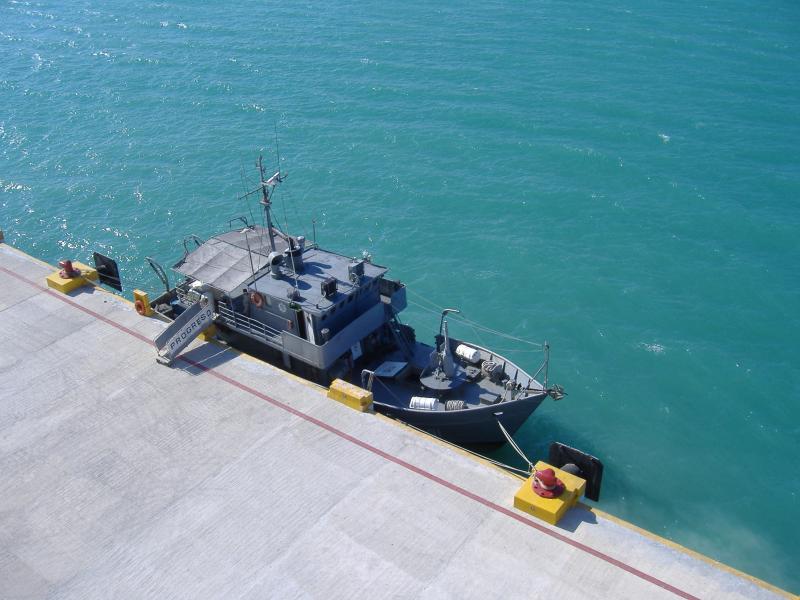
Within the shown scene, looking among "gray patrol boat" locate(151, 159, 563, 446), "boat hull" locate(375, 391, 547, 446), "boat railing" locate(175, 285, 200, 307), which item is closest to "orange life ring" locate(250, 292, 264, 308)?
"gray patrol boat" locate(151, 159, 563, 446)

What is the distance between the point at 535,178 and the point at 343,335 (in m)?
26.9

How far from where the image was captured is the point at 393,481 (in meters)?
22.0

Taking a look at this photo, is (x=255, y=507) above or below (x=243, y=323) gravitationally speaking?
below

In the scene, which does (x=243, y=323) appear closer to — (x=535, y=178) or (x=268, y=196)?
(x=268, y=196)

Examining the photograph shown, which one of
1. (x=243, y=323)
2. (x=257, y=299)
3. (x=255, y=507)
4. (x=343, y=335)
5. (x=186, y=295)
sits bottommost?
(x=255, y=507)

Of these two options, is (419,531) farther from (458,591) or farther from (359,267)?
(359,267)

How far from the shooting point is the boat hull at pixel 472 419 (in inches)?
1045

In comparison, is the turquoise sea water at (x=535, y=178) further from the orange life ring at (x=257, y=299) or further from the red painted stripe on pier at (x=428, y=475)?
the orange life ring at (x=257, y=299)

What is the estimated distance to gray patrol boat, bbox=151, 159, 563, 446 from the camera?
26812 millimetres

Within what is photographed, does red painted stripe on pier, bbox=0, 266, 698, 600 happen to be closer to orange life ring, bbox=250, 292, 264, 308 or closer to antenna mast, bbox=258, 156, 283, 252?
orange life ring, bbox=250, 292, 264, 308

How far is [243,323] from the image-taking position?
2873cm

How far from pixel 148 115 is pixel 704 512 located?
5122 cm

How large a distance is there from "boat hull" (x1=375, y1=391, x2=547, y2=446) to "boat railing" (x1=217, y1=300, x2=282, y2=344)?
5.09 meters

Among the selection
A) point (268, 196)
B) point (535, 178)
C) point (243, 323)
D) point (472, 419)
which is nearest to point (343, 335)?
point (243, 323)
